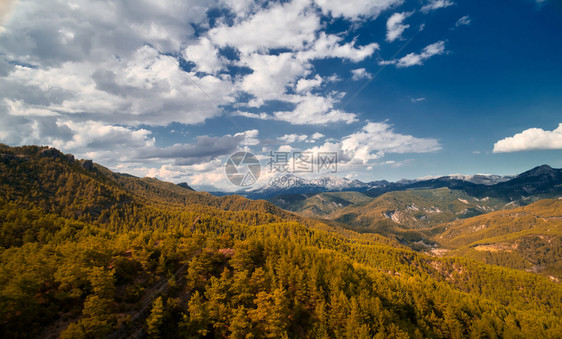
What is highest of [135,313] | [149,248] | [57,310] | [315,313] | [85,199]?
[85,199]

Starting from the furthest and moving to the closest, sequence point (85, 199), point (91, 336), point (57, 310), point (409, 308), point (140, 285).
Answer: point (85, 199) < point (409, 308) < point (140, 285) < point (57, 310) < point (91, 336)

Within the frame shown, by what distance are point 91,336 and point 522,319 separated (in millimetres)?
129995

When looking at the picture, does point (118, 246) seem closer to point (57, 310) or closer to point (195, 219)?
point (57, 310)

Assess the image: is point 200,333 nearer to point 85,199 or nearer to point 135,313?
point 135,313

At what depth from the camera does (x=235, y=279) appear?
53031 millimetres

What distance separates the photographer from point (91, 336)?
114 ft

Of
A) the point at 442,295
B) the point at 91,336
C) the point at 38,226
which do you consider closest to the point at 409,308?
the point at 442,295

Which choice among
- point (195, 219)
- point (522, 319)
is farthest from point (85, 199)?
point (522, 319)

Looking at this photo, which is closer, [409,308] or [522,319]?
[409,308]

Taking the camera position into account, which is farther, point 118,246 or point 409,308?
point 409,308

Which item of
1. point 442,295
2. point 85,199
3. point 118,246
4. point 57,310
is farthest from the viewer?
point 85,199

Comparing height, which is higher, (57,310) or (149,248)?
(149,248)

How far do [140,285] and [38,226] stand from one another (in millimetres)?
61367

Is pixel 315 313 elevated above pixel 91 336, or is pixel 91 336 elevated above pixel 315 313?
pixel 91 336
